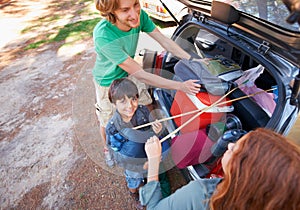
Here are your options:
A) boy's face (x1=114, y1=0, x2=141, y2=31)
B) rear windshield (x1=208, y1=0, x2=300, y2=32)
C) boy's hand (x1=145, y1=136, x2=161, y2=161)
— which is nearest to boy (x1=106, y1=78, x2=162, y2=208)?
boy's hand (x1=145, y1=136, x2=161, y2=161)

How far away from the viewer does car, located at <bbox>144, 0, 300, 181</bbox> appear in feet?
3.93

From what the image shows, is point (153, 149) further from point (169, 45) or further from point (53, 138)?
point (53, 138)

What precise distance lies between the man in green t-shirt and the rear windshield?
1.98 feet

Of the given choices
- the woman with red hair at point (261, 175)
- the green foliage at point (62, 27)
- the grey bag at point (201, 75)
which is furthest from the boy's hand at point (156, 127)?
the green foliage at point (62, 27)

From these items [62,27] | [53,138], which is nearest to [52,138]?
[53,138]

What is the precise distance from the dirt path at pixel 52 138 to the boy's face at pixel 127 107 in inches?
32.4

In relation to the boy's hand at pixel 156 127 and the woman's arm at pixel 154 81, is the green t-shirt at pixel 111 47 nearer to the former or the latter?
the woman's arm at pixel 154 81

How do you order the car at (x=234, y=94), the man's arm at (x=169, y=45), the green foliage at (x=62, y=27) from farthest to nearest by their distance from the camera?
the green foliage at (x=62, y=27) → the man's arm at (x=169, y=45) → the car at (x=234, y=94)

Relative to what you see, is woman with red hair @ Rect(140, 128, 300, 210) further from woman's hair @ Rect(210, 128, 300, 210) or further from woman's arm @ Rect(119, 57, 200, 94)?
woman's arm @ Rect(119, 57, 200, 94)

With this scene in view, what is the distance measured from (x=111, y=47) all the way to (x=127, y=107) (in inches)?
15.3

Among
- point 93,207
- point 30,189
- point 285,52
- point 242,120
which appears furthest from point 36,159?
point 285,52

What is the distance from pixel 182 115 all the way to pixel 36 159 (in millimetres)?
1603

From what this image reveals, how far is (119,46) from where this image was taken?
1461mm

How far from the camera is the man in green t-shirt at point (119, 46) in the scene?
138 cm
